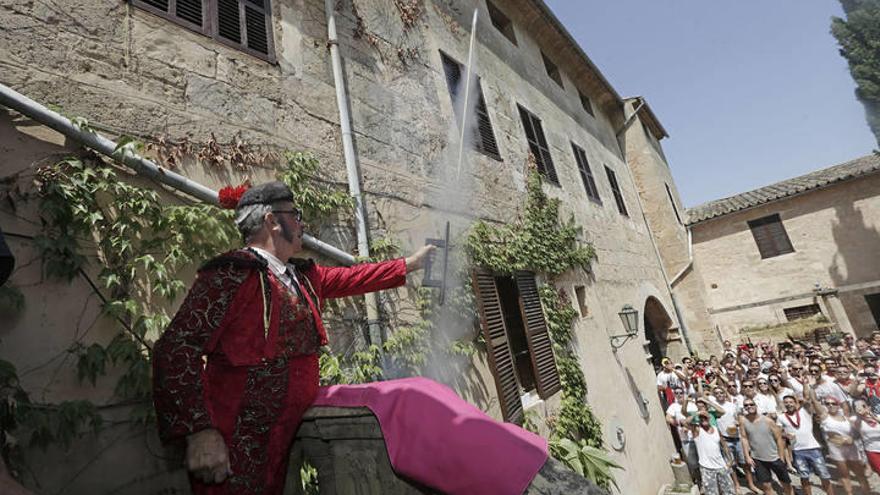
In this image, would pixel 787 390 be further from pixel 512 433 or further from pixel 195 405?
pixel 195 405

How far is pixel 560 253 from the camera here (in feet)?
20.7

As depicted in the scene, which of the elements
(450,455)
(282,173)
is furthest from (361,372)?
(450,455)

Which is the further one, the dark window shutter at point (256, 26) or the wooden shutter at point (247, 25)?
the dark window shutter at point (256, 26)

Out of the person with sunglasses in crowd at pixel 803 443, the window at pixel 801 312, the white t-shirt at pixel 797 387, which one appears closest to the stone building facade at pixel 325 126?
the person with sunglasses in crowd at pixel 803 443

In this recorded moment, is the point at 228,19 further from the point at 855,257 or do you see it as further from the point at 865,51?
the point at 865,51

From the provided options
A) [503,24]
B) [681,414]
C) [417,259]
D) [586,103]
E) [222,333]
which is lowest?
[681,414]

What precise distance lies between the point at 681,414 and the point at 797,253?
1155cm

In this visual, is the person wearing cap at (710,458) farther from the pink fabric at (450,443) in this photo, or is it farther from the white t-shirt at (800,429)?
the pink fabric at (450,443)

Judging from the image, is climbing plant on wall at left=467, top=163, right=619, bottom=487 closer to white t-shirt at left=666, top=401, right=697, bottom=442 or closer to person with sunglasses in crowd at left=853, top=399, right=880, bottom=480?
white t-shirt at left=666, top=401, right=697, bottom=442

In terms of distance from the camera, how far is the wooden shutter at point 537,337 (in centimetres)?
493

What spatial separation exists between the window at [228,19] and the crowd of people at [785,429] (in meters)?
8.33

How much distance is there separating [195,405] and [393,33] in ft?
15.9

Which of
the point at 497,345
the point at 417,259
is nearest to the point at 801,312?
the point at 497,345

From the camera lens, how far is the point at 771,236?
15016 mm
